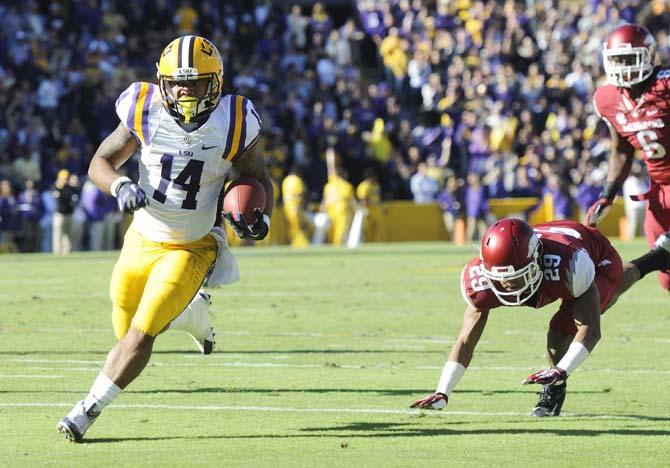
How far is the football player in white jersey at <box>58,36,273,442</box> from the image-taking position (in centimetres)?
608

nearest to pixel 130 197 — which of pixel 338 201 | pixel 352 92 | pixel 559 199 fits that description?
pixel 338 201

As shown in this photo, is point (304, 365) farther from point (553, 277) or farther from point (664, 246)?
point (553, 277)

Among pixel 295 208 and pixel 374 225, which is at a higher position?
pixel 295 208

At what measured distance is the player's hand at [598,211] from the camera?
8.66m

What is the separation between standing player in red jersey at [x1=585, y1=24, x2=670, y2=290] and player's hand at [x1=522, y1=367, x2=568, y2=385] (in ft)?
8.68

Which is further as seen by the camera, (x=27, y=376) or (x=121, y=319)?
(x=27, y=376)

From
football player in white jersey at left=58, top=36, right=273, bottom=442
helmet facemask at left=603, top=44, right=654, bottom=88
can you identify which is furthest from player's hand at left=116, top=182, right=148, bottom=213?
helmet facemask at left=603, top=44, right=654, bottom=88

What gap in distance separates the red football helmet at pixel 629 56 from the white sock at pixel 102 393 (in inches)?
176

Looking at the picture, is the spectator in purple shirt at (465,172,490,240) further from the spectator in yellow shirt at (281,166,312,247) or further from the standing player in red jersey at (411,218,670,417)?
the standing player in red jersey at (411,218,670,417)

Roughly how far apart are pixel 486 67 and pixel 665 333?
20.0 metres

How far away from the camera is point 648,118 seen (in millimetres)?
9266

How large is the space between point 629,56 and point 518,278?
125 inches

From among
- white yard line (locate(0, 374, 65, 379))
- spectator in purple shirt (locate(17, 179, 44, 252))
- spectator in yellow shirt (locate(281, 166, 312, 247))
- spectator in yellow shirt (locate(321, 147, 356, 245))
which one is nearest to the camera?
white yard line (locate(0, 374, 65, 379))

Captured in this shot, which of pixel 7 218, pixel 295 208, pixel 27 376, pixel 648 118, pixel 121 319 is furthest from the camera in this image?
pixel 295 208
